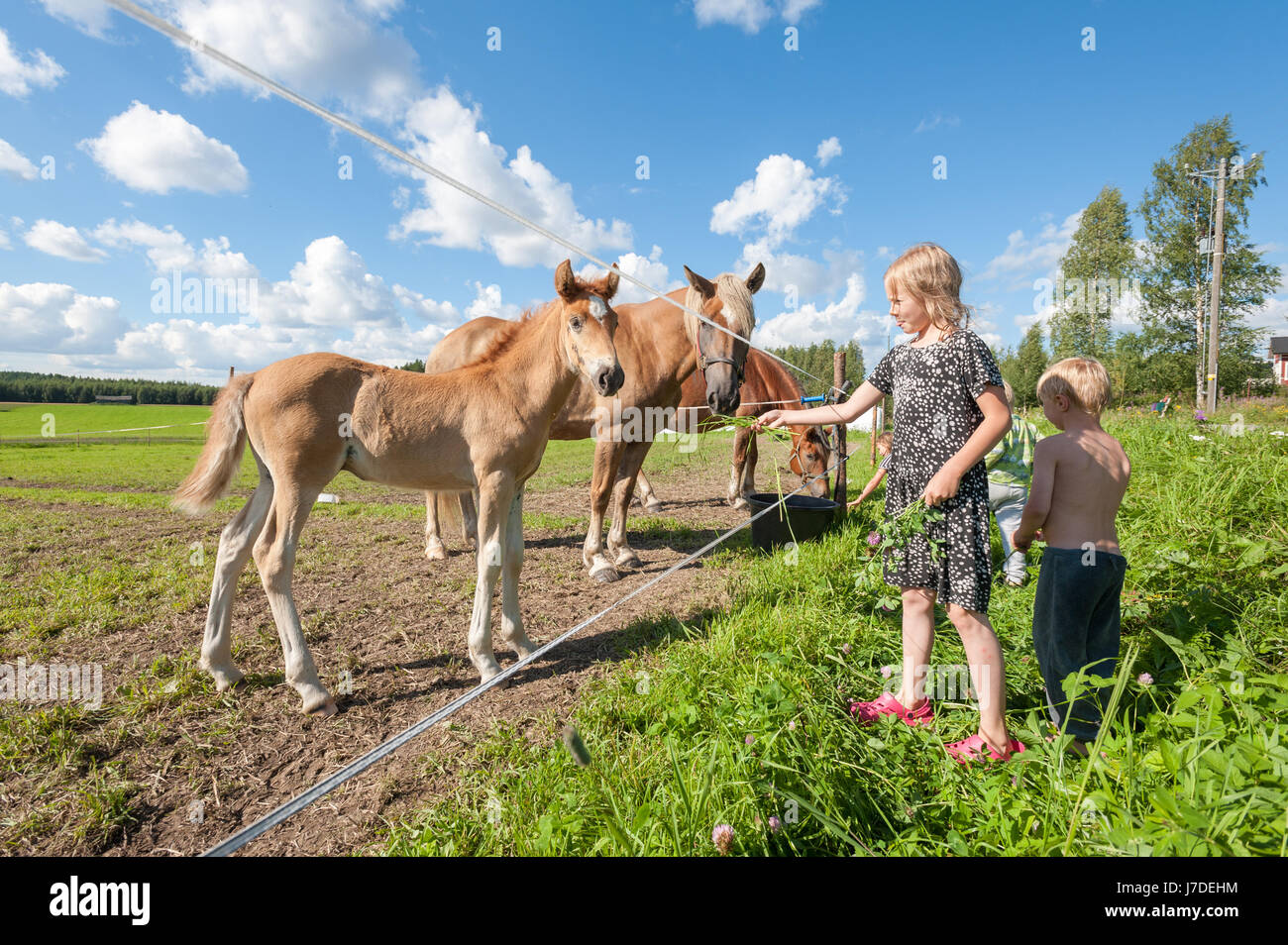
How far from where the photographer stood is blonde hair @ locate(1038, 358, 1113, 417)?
2.65 m

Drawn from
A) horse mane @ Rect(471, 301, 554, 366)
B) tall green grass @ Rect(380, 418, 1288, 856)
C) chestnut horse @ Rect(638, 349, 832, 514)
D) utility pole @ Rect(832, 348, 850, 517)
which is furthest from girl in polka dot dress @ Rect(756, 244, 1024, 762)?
utility pole @ Rect(832, 348, 850, 517)

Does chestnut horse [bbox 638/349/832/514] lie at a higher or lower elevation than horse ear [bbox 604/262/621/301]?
lower

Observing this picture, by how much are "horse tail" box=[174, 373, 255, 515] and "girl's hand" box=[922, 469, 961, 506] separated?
3761 millimetres

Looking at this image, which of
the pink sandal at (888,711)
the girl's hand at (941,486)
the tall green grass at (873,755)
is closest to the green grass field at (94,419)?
the tall green grass at (873,755)

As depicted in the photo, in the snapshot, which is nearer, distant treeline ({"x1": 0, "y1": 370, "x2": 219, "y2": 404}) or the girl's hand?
the girl's hand

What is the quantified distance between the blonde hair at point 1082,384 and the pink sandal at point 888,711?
1.63 meters

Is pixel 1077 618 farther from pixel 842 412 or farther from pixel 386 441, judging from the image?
pixel 386 441

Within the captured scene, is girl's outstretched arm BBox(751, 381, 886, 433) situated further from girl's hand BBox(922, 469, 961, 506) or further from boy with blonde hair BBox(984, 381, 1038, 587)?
boy with blonde hair BBox(984, 381, 1038, 587)

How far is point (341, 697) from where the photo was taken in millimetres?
3283

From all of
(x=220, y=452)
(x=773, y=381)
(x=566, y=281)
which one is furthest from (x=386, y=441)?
(x=773, y=381)

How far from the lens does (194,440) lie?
2817cm

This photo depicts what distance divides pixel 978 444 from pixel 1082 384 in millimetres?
874

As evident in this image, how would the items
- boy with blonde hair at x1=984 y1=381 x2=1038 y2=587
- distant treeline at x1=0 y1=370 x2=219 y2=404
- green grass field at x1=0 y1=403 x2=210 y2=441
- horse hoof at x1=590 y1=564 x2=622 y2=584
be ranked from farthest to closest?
distant treeline at x1=0 y1=370 x2=219 y2=404
green grass field at x1=0 y1=403 x2=210 y2=441
horse hoof at x1=590 y1=564 x2=622 y2=584
boy with blonde hair at x1=984 y1=381 x2=1038 y2=587
